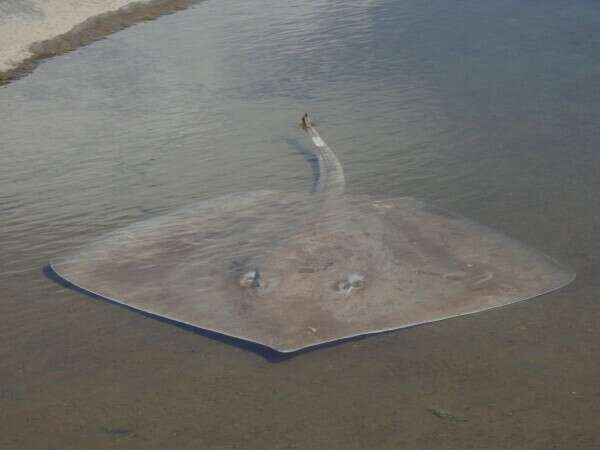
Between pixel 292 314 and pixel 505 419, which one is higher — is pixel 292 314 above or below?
above

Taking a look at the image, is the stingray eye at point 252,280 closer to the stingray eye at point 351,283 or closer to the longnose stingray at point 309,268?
the longnose stingray at point 309,268

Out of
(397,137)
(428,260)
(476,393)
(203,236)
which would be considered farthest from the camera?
(397,137)

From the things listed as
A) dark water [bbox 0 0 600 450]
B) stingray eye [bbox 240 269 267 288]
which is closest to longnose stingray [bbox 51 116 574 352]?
stingray eye [bbox 240 269 267 288]

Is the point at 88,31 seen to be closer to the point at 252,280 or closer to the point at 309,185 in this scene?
the point at 309,185

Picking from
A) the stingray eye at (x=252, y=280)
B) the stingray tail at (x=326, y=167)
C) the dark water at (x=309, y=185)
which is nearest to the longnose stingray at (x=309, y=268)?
the stingray eye at (x=252, y=280)

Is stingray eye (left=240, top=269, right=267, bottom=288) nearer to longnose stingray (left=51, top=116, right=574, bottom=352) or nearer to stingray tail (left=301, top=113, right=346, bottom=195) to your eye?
longnose stingray (left=51, top=116, right=574, bottom=352)

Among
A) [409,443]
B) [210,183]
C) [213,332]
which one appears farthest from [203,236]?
[409,443]

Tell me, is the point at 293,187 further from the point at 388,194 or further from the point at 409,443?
the point at 409,443
